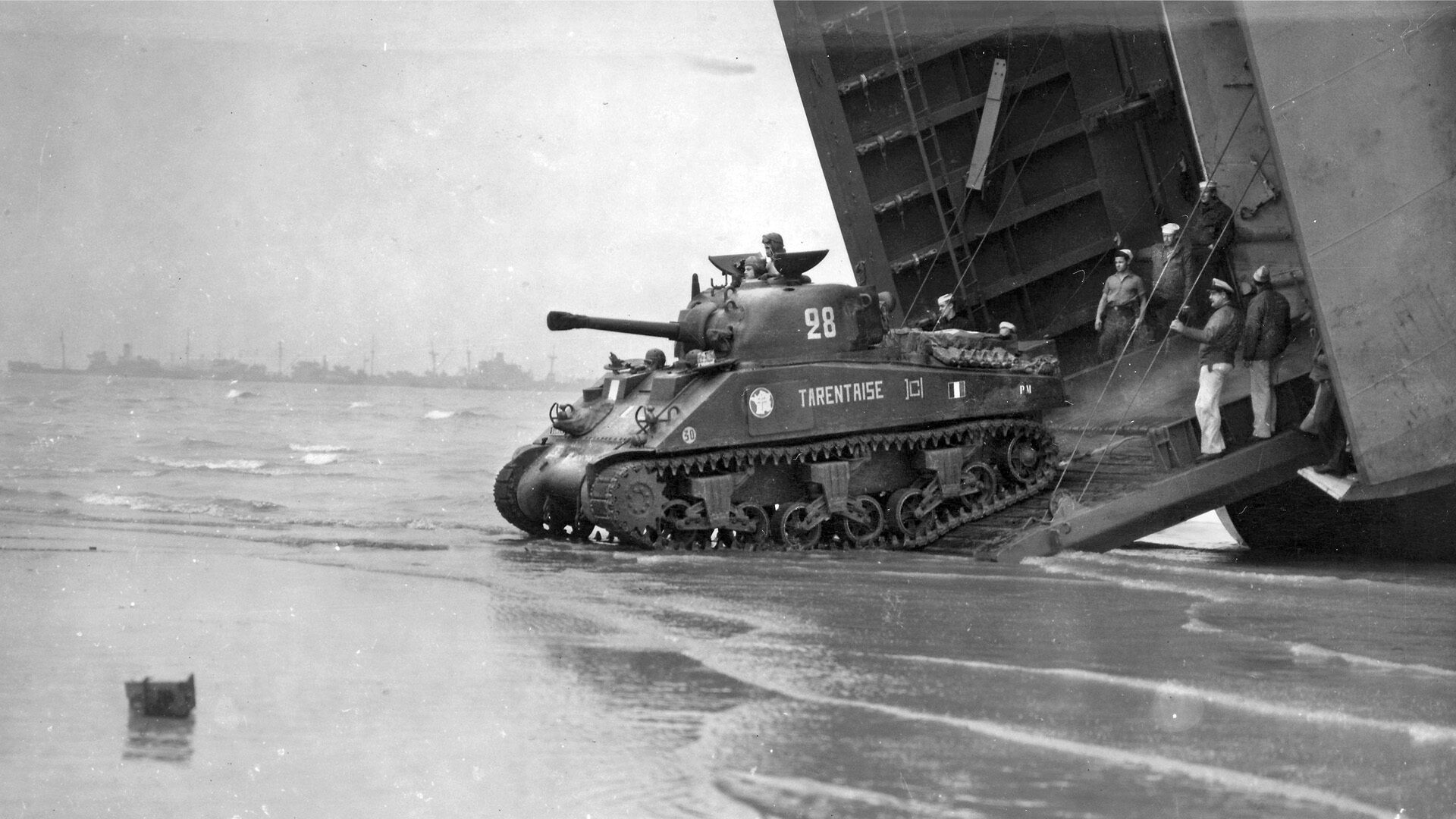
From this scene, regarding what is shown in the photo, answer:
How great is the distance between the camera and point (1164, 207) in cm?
1512

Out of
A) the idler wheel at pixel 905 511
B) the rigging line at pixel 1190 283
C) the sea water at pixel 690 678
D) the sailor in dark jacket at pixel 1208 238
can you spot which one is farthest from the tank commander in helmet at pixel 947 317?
the sea water at pixel 690 678

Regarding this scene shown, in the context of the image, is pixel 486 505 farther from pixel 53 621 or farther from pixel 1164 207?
pixel 53 621

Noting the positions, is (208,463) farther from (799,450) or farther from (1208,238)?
(1208,238)

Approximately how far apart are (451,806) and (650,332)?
914 cm

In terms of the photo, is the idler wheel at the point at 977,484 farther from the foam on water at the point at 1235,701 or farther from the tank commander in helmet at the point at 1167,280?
the foam on water at the point at 1235,701

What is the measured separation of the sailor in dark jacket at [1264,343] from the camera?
12.3 metres

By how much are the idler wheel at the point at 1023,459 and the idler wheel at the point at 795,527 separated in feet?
6.54

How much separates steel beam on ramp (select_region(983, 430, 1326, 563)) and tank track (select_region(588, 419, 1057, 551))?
123cm

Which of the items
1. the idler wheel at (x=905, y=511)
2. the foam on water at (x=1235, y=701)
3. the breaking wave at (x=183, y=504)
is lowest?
the foam on water at (x=1235, y=701)

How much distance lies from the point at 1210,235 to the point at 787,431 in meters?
4.35

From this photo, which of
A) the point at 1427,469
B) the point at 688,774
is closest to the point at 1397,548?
the point at 1427,469

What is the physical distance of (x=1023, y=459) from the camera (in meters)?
14.1

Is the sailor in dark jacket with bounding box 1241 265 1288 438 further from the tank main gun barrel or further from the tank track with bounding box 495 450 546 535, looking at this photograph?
the tank track with bounding box 495 450 546 535

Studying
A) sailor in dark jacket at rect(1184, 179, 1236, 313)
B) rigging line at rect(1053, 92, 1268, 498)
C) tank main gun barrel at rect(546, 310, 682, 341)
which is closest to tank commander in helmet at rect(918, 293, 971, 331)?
rigging line at rect(1053, 92, 1268, 498)
